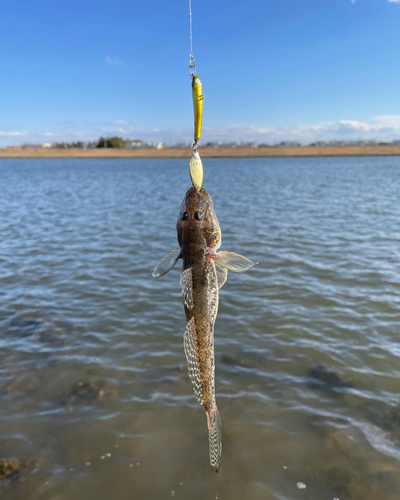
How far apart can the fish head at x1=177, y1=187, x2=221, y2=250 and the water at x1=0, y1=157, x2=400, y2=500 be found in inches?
146

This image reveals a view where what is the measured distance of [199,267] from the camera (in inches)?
150

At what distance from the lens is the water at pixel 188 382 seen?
5.72 m

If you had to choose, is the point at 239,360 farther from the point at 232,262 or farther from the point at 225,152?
the point at 225,152

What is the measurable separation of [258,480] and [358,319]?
588 centimetres

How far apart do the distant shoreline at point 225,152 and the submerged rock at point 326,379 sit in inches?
6238

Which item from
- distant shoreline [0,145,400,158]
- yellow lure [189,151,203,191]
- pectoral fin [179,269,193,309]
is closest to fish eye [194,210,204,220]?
yellow lure [189,151,203,191]

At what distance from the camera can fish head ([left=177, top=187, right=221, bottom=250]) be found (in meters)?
3.76

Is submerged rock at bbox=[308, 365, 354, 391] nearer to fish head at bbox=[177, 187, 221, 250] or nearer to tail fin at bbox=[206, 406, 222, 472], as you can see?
tail fin at bbox=[206, 406, 222, 472]

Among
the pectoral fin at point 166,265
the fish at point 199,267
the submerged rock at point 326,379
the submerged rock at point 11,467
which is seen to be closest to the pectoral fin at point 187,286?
the fish at point 199,267

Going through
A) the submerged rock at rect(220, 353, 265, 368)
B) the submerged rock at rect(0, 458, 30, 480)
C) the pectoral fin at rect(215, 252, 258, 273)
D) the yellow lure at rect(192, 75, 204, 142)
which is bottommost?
the submerged rock at rect(220, 353, 265, 368)

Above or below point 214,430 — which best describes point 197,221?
above

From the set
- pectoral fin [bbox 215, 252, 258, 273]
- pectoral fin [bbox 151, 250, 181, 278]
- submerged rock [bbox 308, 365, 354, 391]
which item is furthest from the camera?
submerged rock [bbox 308, 365, 354, 391]

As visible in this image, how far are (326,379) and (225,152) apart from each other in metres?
177

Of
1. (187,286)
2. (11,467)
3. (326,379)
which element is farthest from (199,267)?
(326,379)
